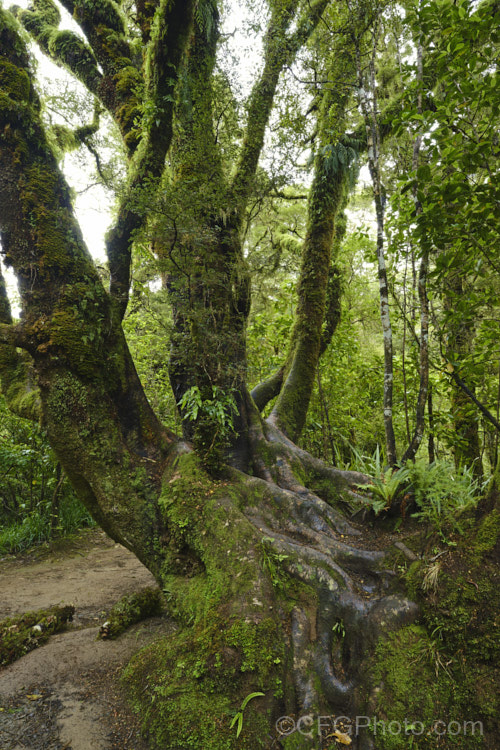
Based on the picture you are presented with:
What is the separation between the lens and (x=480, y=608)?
2.47m

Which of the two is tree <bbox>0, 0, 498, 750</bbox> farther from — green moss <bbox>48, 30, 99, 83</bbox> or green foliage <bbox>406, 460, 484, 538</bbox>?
green foliage <bbox>406, 460, 484, 538</bbox>

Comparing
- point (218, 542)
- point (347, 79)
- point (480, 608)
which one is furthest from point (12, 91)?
point (480, 608)

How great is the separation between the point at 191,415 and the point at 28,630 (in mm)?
2640

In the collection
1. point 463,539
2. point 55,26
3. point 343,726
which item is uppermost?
point 55,26

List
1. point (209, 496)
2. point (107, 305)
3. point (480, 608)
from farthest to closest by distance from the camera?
point (107, 305), point (209, 496), point (480, 608)

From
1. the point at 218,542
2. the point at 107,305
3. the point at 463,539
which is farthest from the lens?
the point at 107,305

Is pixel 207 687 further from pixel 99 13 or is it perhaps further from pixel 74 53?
pixel 74 53

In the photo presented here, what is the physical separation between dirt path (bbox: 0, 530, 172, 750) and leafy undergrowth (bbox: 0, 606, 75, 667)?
100mm

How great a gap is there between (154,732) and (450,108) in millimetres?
5126

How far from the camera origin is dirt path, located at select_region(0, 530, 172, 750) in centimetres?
259

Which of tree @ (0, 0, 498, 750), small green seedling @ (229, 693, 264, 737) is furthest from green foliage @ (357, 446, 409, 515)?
small green seedling @ (229, 693, 264, 737)

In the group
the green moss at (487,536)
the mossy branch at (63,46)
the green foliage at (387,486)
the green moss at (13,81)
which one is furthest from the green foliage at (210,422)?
the mossy branch at (63,46)

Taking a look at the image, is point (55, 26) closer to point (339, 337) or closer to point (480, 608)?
point (339, 337)

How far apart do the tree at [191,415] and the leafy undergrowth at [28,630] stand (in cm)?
118
